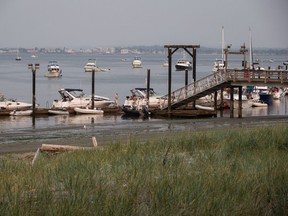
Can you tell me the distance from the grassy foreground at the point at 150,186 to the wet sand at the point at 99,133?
35.6 ft

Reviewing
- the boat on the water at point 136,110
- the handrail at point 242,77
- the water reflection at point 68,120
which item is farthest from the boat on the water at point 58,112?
the handrail at point 242,77

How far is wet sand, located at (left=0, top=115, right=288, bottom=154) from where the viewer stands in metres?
25.9

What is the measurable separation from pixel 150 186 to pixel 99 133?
22236 mm

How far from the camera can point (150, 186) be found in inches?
387

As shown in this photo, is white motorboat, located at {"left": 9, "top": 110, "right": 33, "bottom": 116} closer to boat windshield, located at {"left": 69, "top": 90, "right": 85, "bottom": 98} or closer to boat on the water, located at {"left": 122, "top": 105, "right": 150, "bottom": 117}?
boat windshield, located at {"left": 69, "top": 90, "right": 85, "bottom": 98}

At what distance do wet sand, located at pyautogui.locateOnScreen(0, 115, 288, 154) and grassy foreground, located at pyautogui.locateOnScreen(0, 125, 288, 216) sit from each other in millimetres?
10853

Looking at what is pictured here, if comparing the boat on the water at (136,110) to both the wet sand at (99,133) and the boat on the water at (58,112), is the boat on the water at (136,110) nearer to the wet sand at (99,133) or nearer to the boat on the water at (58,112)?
the boat on the water at (58,112)

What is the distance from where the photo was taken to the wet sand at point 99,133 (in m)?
25.9

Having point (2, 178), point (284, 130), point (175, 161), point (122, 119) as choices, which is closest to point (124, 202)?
point (2, 178)

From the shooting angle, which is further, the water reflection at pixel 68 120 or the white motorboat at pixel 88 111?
the white motorboat at pixel 88 111

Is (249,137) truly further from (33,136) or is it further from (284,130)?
(33,136)

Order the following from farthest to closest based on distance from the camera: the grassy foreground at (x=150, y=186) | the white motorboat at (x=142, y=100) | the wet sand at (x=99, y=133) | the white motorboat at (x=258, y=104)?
the white motorboat at (x=258, y=104)
the white motorboat at (x=142, y=100)
the wet sand at (x=99, y=133)
the grassy foreground at (x=150, y=186)

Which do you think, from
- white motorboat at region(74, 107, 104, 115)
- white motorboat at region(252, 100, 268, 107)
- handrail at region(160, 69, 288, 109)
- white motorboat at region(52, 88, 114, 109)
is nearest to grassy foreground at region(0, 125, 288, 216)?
handrail at region(160, 69, 288, 109)

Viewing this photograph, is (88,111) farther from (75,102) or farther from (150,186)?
(150,186)
